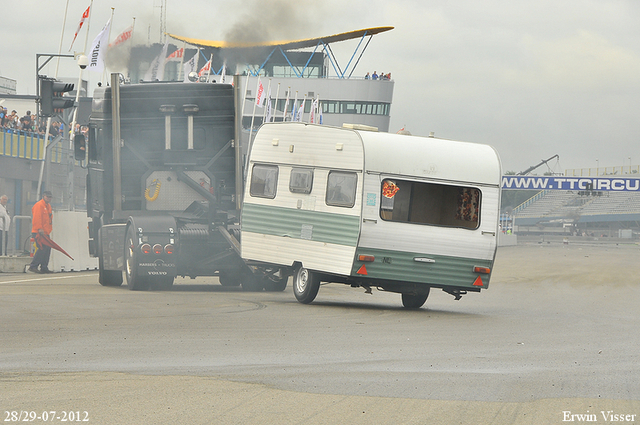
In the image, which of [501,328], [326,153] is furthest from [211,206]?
[501,328]

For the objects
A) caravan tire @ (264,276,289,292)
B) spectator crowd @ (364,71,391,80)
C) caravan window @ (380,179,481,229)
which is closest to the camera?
caravan window @ (380,179,481,229)

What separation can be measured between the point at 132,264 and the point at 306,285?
12.3 feet

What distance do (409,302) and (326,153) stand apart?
3.41 metres

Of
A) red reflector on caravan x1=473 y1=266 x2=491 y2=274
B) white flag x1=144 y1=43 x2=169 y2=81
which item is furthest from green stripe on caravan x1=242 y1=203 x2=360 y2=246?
white flag x1=144 y1=43 x2=169 y2=81

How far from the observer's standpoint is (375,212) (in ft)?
49.2

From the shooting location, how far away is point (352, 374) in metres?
8.33

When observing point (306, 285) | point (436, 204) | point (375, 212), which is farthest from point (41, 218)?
point (375, 212)

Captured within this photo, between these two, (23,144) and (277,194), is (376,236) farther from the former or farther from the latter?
(23,144)

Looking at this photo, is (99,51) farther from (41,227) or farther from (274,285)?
(274,285)

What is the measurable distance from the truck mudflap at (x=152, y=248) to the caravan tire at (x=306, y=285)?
8.70ft

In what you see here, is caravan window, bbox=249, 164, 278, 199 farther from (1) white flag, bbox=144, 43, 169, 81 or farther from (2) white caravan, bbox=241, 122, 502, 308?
(1) white flag, bbox=144, 43, 169, 81

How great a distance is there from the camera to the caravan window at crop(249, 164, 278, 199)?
16.3 meters

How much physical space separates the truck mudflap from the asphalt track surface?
54 centimetres

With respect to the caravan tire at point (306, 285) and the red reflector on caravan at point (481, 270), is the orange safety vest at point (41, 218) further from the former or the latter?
the red reflector on caravan at point (481, 270)
